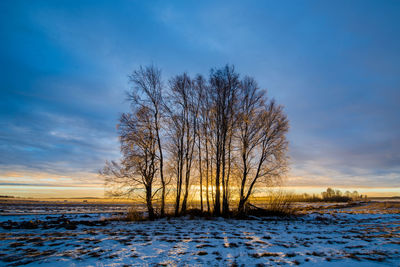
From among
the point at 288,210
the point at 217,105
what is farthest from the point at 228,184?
the point at 217,105

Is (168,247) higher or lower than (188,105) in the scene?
lower

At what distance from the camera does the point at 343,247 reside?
7.77 m

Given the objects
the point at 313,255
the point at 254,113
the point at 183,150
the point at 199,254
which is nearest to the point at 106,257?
the point at 199,254

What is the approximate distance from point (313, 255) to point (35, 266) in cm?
793

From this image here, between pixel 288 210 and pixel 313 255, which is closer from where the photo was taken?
pixel 313 255

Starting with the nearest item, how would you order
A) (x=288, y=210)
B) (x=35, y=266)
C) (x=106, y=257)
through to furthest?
(x=35, y=266), (x=106, y=257), (x=288, y=210)

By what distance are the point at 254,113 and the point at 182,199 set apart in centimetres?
1125

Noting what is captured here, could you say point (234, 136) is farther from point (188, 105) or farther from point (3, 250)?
point (3, 250)

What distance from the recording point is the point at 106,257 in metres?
6.51

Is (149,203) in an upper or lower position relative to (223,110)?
lower

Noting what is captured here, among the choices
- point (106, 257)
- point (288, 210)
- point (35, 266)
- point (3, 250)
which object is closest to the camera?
point (35, 266)

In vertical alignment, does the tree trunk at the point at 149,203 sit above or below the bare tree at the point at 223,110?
below

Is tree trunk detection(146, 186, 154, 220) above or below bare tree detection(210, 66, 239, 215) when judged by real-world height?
below

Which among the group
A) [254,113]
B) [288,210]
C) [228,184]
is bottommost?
[288,210]
